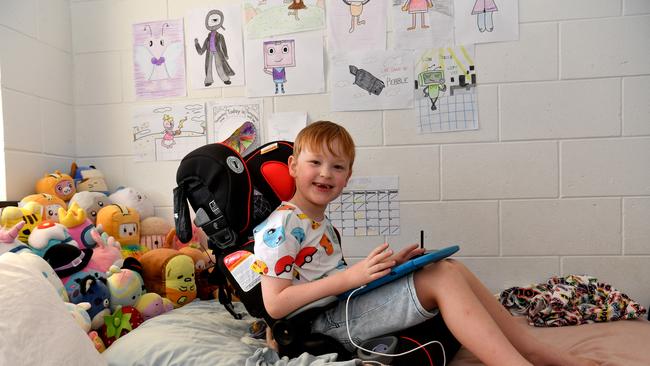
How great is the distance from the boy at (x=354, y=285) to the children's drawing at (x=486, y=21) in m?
0.85

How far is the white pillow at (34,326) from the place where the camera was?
0.89m

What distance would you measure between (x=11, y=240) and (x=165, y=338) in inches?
22.4

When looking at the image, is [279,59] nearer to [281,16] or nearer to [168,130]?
[281,16]

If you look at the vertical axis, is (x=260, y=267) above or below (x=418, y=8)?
below

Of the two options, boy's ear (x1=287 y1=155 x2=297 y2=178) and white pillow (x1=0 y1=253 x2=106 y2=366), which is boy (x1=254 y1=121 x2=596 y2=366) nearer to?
boy's ear (x1=287 y1=155 x2=297 y2=178)

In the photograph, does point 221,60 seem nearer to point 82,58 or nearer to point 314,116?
point 314,116

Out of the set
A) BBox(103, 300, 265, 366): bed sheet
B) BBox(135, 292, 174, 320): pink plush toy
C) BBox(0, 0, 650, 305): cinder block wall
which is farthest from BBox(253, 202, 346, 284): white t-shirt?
BBox(0, 0, 650, 305): cinder block wall

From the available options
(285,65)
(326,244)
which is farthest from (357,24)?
→ (326,244)

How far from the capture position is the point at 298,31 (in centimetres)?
204

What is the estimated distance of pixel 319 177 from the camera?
1.38m

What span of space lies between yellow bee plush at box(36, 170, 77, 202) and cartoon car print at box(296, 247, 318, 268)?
1.17 meters

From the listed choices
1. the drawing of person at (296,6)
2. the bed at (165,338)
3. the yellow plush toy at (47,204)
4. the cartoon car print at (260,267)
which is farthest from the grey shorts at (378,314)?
the drawing of person at (296,6)

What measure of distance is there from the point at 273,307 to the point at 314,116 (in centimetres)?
100

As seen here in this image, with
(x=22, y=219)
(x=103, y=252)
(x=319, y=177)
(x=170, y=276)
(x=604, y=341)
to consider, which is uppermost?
(x=319, y=177)
